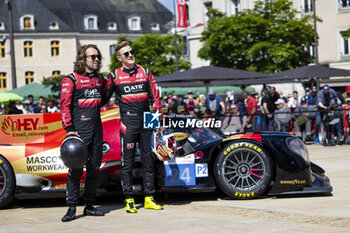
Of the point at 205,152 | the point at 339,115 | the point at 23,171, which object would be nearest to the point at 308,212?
the point at 205,152

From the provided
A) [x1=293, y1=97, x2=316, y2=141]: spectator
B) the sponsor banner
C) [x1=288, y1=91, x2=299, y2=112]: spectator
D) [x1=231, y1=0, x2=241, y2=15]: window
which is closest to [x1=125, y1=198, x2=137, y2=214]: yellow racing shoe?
the sponsor banner

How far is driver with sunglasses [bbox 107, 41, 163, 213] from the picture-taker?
292 inches

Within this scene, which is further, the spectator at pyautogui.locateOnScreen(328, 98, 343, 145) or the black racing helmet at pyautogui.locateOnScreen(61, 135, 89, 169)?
the spectator at pyautogui.locateOnScreen(328, 98, 343, 145)

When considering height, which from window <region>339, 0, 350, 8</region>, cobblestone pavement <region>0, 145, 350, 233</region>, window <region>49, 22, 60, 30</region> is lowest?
cobblestone pavement <region>0, 145, 350, 233</region>

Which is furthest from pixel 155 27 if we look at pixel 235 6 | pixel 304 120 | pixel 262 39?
pixel 304 120

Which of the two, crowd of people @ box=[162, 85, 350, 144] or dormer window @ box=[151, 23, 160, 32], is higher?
dormer window @ box=[151, 23, 160, 32]

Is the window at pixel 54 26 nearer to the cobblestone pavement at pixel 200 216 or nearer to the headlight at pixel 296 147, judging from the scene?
the cobblestone pavement at pixel 200 216

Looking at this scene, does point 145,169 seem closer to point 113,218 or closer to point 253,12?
point 113,218

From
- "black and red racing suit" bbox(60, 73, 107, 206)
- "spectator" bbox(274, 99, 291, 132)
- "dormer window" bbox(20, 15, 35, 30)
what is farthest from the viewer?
"dormer window" bbox(20, 15, 35, 30)

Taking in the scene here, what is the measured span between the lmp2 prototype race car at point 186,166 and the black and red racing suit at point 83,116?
0.54 meters

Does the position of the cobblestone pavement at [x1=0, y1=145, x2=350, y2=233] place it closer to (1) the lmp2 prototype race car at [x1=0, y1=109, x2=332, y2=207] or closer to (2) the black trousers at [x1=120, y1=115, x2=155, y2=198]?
(1) the lmp2 prototype race car at [x1=0, y1=109, x2=332, y2=207]

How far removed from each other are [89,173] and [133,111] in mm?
878

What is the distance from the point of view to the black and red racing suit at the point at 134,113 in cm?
741

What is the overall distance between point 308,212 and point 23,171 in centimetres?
341
